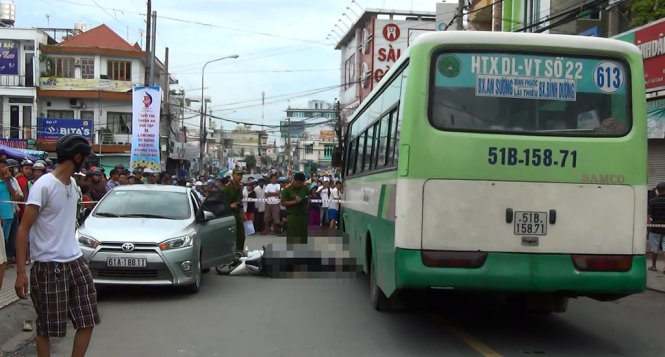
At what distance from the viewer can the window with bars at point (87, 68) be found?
47.1 meters

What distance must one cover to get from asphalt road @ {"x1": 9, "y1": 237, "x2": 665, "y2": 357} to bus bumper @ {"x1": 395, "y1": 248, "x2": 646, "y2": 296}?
764 mm

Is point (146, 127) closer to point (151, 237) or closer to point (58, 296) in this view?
point (151, 237)

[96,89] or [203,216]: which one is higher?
[96,89]

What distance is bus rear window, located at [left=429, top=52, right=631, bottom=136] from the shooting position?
594 cm

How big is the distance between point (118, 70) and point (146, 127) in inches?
1139

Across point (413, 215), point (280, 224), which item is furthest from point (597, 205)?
point (280, 224)

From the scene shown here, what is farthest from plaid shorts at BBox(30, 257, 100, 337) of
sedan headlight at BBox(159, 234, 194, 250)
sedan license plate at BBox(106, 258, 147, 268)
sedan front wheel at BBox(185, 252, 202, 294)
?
sedan front wheel at BBox(185, 252, 202, 294)

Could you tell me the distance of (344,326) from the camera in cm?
733

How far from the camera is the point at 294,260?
35.7ft

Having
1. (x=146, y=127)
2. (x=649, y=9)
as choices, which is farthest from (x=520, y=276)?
(x=146, y=127)

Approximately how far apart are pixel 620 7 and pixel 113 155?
121ft

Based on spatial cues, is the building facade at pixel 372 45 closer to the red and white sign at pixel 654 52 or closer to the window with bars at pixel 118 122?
the window with bars at pixel 118 122

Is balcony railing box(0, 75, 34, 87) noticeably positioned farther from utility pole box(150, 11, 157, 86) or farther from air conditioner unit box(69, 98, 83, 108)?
utility pole box(150, 11, 157, 86)

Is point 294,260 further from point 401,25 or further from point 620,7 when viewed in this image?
point 401,25
